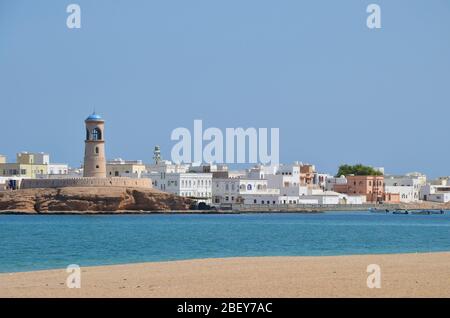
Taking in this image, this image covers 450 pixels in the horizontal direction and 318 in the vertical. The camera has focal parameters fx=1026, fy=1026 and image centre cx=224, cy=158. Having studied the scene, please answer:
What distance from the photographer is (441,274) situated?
20891 mm

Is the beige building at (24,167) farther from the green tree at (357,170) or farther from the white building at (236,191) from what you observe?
the green tree at (357,170)

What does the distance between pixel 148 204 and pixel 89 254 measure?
200ft

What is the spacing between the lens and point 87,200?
92.7 m

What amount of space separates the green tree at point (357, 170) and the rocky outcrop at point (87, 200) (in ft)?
138

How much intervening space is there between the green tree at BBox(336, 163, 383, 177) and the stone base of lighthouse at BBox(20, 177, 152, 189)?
4231cm

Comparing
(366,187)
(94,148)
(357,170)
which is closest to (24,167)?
(94,148)

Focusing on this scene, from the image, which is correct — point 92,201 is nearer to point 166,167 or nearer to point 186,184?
point 186,184

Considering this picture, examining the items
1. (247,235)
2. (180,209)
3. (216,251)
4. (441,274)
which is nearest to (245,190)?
→ (180,209)

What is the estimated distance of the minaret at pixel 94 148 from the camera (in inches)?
3664

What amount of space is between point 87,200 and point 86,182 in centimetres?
190

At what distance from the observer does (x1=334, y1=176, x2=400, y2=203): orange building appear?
12269 centimetres
